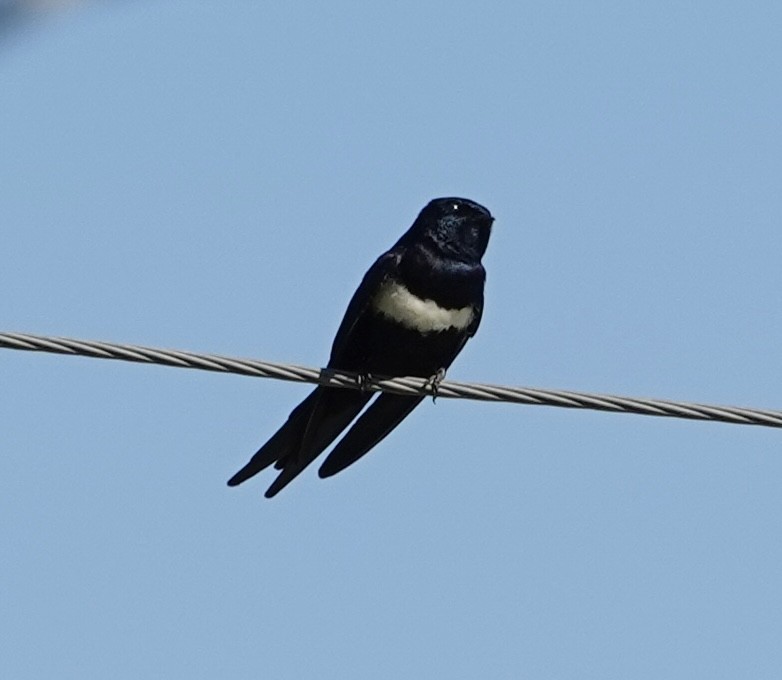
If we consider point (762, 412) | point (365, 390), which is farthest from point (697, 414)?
point (365, 390)

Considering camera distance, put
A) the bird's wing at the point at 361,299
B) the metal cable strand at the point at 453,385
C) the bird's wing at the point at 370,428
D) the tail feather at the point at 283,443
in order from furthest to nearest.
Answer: the bird's wing at the point at 370,428 → the bird's wing at the point at 361,299 → the tail feather at the point at 283,443 → the metal cable strand at the point at 453,385

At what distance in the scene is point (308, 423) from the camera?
4902 millimetres

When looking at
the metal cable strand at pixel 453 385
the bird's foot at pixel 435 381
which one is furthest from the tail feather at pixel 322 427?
the metal cable strand at pixel 453 385

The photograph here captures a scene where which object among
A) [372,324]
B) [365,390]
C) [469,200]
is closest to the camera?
[365,390]

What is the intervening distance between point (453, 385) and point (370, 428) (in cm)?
198

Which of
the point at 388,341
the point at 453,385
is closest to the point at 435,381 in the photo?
the point at 453,385

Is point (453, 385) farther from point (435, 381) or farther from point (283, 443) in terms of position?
point (283, 443)

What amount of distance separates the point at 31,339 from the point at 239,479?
2005 mm

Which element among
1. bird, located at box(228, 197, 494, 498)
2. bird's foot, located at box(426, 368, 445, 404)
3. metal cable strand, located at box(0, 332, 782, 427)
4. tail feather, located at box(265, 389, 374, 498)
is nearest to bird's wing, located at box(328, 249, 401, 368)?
bird, located at box(228, 197, 494, 498)

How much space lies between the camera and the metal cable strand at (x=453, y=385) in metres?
2.86

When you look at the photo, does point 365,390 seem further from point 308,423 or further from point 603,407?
point 603,407

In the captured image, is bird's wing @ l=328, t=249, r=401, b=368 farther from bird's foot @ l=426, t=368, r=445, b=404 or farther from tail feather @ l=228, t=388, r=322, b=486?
bird's foot @ l=426, t=368, r=445, b=404

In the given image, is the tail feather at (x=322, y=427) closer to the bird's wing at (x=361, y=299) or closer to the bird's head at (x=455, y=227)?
the bird's wing at (x=361, y=299)

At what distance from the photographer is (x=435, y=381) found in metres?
3.68
